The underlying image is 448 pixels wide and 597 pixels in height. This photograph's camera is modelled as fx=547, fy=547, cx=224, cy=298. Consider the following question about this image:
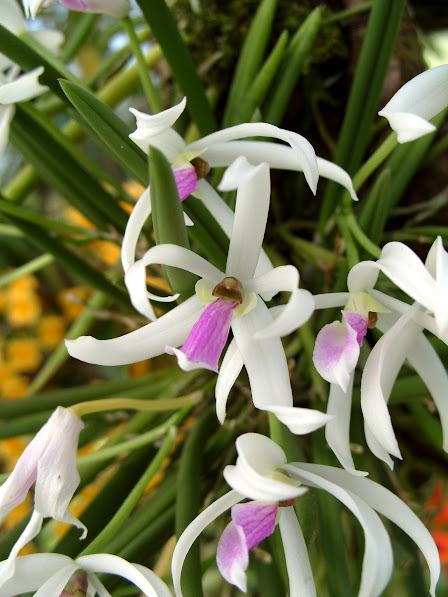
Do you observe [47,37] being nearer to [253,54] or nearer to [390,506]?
[253,54]

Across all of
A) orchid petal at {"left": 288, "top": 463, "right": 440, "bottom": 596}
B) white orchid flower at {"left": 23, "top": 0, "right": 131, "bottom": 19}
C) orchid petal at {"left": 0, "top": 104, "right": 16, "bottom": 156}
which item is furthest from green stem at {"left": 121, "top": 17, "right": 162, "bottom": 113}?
orchid petal at {"left": 288, "top": 463, "right": 440, "bottom": 596}

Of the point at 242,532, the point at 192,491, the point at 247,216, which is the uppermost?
the point at 247,216

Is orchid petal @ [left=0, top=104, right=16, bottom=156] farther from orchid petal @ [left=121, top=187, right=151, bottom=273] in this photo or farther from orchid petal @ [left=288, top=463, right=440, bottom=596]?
orchid petal @ [left=288, top=463, right=440, bottom=596]

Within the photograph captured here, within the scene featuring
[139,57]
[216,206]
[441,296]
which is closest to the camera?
[441,296]

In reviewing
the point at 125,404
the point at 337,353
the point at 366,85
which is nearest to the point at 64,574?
the point at 125,404

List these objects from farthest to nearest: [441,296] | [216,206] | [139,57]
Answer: [139,57]
[216,206]
[441,296]
